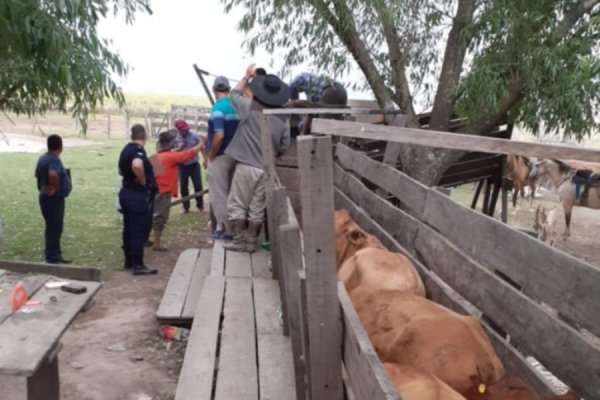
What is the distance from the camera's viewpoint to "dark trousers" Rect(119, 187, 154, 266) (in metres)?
7.21

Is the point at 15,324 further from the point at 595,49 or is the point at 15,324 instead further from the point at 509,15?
the point at 595,49

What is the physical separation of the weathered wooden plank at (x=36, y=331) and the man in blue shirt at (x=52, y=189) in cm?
368

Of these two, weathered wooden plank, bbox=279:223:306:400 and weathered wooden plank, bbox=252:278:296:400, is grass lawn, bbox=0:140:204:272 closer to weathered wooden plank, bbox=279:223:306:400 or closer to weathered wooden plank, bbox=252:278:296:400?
weathered wooden plank, bbox=252:278:296:400

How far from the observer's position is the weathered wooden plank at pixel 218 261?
19.5 feet

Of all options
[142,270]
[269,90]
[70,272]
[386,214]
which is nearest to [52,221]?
[142,270]

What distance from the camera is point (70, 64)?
547 centimetres

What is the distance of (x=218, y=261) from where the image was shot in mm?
6277

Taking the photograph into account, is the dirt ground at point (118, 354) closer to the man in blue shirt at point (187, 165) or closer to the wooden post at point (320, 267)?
the wooden post at point (320, 267)

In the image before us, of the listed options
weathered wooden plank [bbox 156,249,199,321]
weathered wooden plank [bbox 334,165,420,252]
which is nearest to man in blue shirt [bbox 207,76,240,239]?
weathered wooden plank [bbox 156,249,199,321]

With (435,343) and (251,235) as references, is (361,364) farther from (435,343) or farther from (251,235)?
Answer: (251,235)

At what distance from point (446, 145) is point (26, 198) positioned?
12403mm

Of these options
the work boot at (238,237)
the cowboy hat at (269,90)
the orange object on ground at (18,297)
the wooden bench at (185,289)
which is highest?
the cowboy hat at (269,90)

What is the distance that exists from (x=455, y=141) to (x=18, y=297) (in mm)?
2531

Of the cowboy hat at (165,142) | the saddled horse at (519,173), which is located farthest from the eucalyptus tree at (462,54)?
the saddled horse at (519,173)
